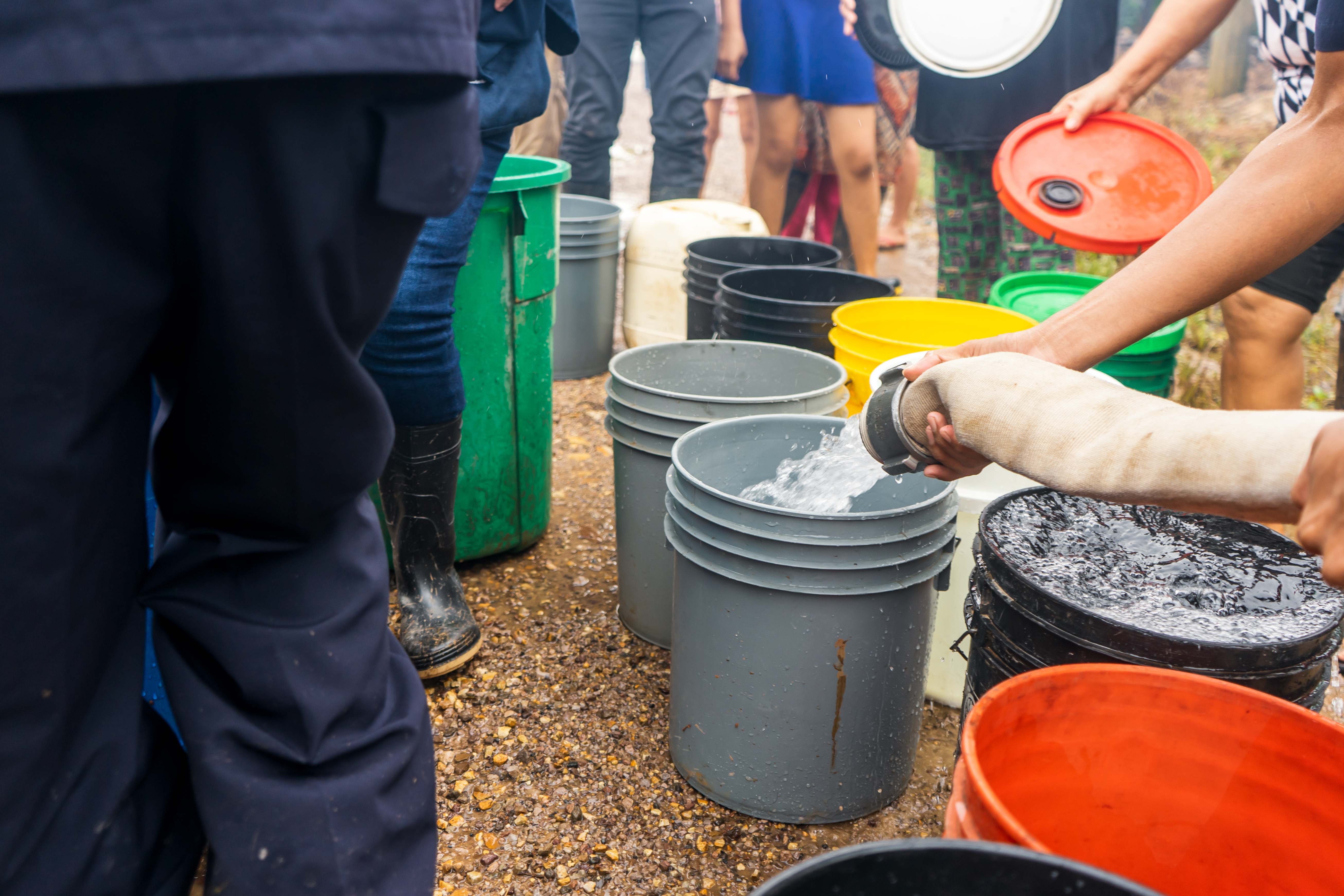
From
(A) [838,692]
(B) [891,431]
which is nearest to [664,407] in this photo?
(A) [838,692]

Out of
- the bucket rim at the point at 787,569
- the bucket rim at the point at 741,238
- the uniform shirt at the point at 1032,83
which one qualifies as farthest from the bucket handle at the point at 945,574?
the uniform shirt at the point at 1032,83

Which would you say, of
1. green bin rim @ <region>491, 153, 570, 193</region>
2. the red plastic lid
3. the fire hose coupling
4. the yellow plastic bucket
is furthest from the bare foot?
the fire hose coupling

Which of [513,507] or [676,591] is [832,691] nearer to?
[676,591]

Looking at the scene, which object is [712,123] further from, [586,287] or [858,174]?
[586,287]

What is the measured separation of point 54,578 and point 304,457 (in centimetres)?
21

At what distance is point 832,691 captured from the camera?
1687 mm

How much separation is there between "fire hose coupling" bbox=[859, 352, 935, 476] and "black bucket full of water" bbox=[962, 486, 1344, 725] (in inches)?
9.0

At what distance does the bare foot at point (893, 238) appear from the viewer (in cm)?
633

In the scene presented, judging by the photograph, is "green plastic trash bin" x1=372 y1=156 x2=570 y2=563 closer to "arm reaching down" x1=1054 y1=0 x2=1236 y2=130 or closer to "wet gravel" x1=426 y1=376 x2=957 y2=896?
"wet gravel" x1=426 y1=376 x2=957 y2=896

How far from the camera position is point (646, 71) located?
13.8 feet

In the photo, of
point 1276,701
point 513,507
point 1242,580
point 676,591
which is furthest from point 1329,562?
point 513,507

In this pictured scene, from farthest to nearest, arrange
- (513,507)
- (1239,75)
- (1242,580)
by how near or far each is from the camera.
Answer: (1239,75), (513,507), (1242,580)

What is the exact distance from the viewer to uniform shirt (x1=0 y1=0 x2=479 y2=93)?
624 millimetres

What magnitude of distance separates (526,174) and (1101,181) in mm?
1503
